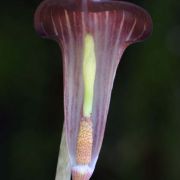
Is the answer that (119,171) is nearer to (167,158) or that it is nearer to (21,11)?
(167,158)

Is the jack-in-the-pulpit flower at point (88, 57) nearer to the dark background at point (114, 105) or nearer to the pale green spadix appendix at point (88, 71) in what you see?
the pale green spadix appendix at point (88, 71)

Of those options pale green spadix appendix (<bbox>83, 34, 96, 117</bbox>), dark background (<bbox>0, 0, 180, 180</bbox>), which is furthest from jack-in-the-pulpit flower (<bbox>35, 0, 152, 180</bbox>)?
dark background (<bbox>0, 0, 180, 180</bbox>)

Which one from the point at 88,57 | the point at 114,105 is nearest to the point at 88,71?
the point at 88,57

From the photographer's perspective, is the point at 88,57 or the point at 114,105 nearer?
the point at 88,57

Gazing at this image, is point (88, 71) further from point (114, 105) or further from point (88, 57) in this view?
point (114, 105)

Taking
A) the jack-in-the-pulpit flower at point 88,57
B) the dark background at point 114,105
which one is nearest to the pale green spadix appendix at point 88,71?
the jack-in-the-pulpit flower at point 88,57

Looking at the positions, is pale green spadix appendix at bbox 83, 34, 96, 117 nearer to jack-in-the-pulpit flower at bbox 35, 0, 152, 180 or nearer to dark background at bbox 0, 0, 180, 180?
jack-in-the-pulpit flower at bbox 35, 0, 152, 180
